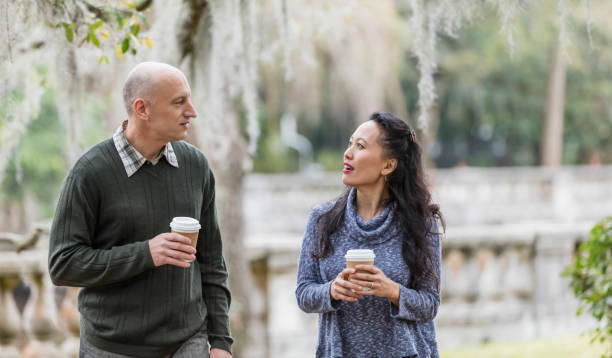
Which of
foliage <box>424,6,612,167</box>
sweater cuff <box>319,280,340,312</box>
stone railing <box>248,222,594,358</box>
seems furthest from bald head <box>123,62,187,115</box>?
foliage <box>424,6,612,167</box>

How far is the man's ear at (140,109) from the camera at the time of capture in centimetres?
237

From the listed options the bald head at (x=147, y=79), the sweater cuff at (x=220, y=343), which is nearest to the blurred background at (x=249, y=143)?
the bald head at (x=147, y=79)

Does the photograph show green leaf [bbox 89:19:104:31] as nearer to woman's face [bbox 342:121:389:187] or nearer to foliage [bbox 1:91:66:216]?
woman's face [bbox 342:121:389:187]

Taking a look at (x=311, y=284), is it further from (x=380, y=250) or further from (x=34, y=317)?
(x=34, y=317)

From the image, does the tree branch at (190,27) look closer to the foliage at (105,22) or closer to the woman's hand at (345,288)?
the foliage at (105,22)

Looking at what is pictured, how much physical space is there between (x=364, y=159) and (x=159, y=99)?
0.78 m

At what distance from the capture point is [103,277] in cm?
229

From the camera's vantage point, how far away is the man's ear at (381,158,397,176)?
8.75 feet

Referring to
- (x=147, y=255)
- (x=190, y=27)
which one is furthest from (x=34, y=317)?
(x=147, y=255)

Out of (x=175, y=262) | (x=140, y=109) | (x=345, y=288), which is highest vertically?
(x=140, y=109)

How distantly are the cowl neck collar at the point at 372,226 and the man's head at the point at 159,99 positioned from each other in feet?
2.32

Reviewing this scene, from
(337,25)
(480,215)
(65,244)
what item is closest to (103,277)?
(65,244)

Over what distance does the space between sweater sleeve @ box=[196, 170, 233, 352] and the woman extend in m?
0.29

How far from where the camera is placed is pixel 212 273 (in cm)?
264
